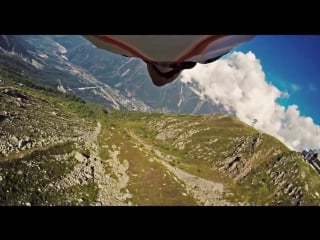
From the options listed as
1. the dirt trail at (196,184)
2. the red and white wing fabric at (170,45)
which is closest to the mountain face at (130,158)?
the dirt trail at (196,184)

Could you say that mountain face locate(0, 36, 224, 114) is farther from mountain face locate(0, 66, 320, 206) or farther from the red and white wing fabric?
the red and white wing fabric

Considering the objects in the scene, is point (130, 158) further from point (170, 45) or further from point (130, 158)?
point (170, 45)

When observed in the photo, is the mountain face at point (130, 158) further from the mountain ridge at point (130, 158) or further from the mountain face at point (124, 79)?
the mountain face at point (124, 79)

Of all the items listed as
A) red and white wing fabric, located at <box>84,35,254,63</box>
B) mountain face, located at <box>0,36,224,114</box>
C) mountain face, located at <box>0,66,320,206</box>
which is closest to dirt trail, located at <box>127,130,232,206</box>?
mountain face, located at <box>0,66,320,206</box>

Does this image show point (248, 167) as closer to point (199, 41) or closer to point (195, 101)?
point (199, 41)

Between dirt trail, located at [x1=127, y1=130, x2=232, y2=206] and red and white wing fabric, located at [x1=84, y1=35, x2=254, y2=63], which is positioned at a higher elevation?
dirt trail, located at [x1=127, y1=130, x2=232, y2=206]
